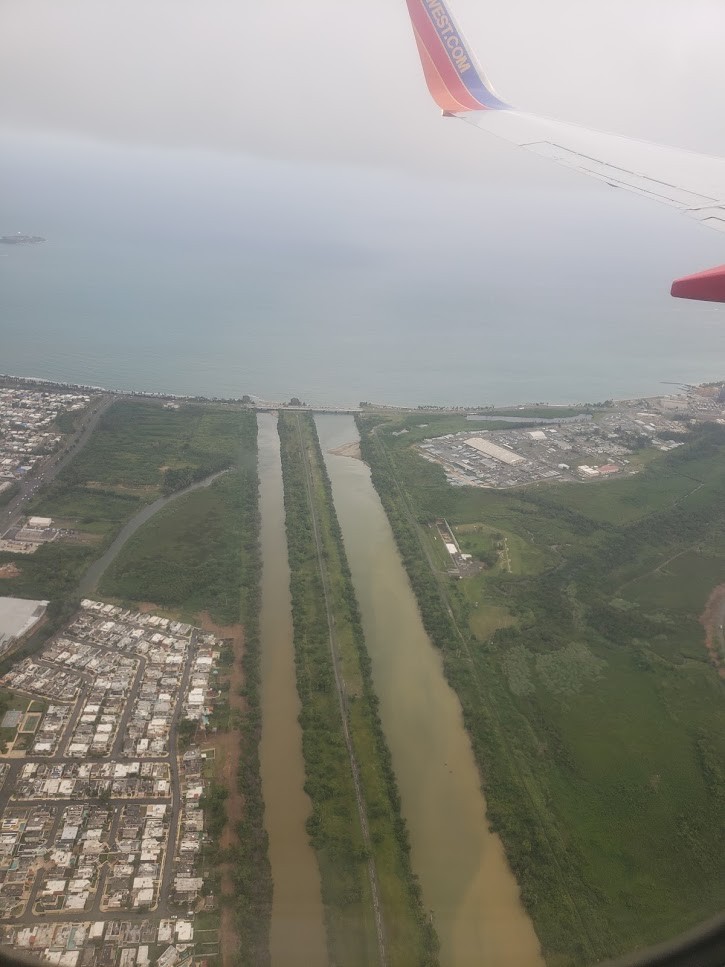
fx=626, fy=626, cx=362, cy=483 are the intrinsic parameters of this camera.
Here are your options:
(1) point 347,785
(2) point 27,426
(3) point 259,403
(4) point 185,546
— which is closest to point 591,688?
(1) point 347,785

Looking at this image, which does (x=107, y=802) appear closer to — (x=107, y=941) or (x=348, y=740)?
(x=107, y=941)

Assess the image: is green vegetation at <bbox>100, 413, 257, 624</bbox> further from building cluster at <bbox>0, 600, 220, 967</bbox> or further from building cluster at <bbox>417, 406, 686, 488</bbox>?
building cluster at <bbox>417, 406, 686, 488</bbox>

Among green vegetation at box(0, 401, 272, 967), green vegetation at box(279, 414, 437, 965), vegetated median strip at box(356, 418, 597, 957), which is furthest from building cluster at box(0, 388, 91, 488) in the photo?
vegetated median strip at box(356, 418, 597, 957)

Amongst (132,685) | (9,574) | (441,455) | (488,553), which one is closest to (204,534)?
(9,574)

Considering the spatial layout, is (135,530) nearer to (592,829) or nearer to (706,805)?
(592,829)

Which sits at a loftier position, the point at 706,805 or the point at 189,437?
the point at 189,437

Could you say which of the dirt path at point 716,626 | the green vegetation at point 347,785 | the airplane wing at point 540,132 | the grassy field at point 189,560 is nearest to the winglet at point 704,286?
the airplane wing at point 540,132
